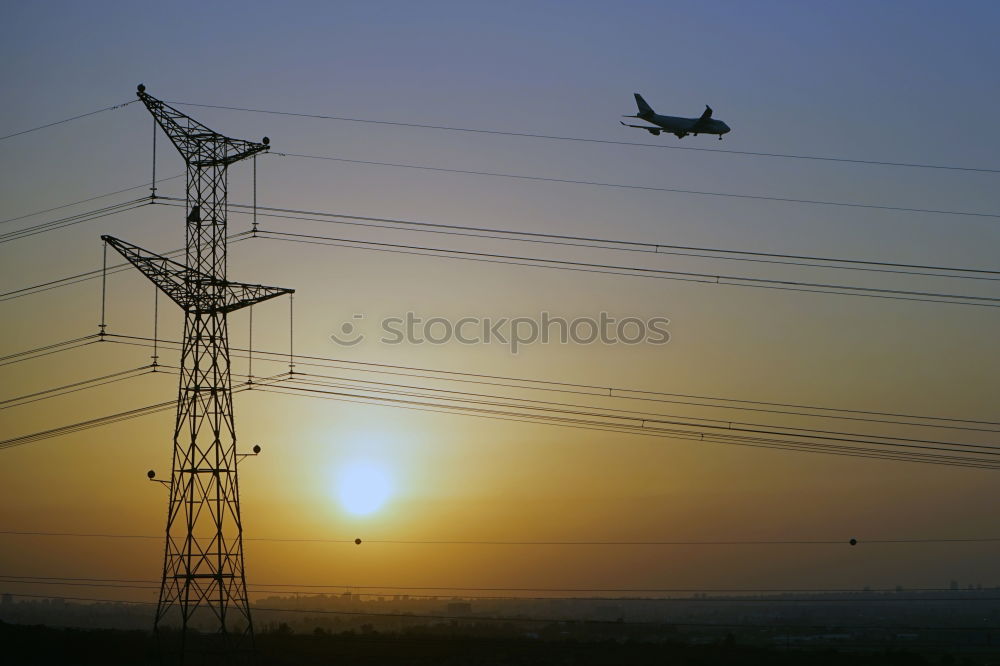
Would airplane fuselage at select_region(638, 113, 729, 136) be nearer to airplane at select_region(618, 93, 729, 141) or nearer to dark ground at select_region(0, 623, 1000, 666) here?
airplane at select_region(618, 93, 729, 141)

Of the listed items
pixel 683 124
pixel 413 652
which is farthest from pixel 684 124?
pixel 413 652

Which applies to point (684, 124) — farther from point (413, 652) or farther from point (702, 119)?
point (413, 652)

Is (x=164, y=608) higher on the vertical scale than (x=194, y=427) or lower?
lower

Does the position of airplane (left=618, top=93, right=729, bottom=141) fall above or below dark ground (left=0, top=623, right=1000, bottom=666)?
above

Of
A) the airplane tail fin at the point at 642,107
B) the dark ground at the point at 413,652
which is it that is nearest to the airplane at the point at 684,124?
the airplane tail fin at the point at 642,107

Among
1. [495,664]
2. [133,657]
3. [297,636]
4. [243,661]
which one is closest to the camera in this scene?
[243,661]

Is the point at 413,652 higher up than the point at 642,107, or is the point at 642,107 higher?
the point at 642,107

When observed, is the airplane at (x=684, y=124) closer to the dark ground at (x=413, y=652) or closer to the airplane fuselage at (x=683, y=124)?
the airplane fuselage at (x=683, y=124)

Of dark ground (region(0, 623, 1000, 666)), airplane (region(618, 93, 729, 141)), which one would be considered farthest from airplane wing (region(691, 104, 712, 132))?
dark ground (region(0, 623, 1000, 666))

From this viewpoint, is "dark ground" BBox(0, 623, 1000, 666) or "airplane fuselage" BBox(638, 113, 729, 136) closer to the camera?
"dark ground" BBox(0, 623, 1000, 666)

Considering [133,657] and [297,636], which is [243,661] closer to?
[133,657]

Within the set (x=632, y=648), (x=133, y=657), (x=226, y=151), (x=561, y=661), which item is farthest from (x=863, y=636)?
(x=226, y=151)
